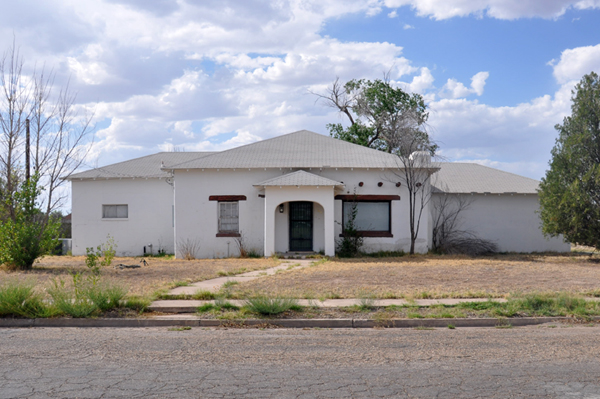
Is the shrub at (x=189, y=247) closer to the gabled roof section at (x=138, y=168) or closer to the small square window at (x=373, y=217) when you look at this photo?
the gabled roof section at (x=138, y=168)

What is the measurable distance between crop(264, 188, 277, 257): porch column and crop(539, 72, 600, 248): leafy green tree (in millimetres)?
10709

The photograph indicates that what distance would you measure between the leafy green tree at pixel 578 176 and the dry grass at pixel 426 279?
4.73 ft

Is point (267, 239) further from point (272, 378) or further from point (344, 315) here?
point (272, 378)

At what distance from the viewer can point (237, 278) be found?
14516 mm

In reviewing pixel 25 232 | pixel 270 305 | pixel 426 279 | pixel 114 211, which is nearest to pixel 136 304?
pixel 270 305

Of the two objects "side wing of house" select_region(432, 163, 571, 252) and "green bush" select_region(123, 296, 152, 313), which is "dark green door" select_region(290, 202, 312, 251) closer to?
"side wing of house" select_region(432, 163, 571, 252)

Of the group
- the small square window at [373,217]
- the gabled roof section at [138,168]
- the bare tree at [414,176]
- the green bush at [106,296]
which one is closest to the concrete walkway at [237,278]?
the green bush at [106,296]

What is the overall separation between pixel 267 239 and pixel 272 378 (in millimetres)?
14962

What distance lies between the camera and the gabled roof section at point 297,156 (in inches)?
859

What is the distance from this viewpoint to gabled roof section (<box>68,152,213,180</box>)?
24.9 metres

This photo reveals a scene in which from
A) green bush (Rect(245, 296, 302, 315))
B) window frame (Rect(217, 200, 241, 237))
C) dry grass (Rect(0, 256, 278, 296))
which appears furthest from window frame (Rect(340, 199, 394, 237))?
green bush (Rect(245, 296, 302, 315))

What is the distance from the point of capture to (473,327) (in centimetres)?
902

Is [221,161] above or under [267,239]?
above

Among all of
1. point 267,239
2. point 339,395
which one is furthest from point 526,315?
point 267,239
